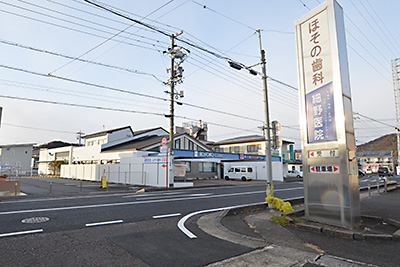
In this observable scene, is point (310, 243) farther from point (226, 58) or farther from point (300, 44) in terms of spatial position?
point (226, 58)

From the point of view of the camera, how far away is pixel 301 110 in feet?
25.3

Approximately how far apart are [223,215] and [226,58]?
8.44 meters

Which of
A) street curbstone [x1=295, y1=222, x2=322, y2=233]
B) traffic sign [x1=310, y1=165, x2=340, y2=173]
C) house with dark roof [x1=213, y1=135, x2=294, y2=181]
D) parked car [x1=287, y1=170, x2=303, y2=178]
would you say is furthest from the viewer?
house with dark roof [x1=213, y1=135, x2=294, y2=181]

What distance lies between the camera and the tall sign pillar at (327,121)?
21.1ft

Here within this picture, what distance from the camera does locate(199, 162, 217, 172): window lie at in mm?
39000

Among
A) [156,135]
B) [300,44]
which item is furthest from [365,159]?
[300,44]

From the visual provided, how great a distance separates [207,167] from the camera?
1583 inches

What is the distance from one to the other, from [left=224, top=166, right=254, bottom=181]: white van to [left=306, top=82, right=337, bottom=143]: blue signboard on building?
98.2 ft

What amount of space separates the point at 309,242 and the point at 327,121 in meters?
3.36

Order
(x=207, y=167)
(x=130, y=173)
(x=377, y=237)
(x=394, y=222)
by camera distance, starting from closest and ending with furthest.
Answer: (x=377, y=237)
(x=394, y=222)
(x=130, y=173)
(x=207, y=167)

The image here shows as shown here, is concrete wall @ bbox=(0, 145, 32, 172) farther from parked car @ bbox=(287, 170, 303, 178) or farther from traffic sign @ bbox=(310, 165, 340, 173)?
traffic sign @ bbox=(310, 165, 340, 173)

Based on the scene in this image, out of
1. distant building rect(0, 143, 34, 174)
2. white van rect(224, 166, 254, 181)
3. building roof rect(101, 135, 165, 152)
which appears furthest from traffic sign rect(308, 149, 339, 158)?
distant building rect(0, 143, 34, 174)

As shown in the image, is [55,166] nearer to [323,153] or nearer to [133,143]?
[133,143]

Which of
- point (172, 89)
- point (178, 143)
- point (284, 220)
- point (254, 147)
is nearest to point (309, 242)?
point (284, 220)
